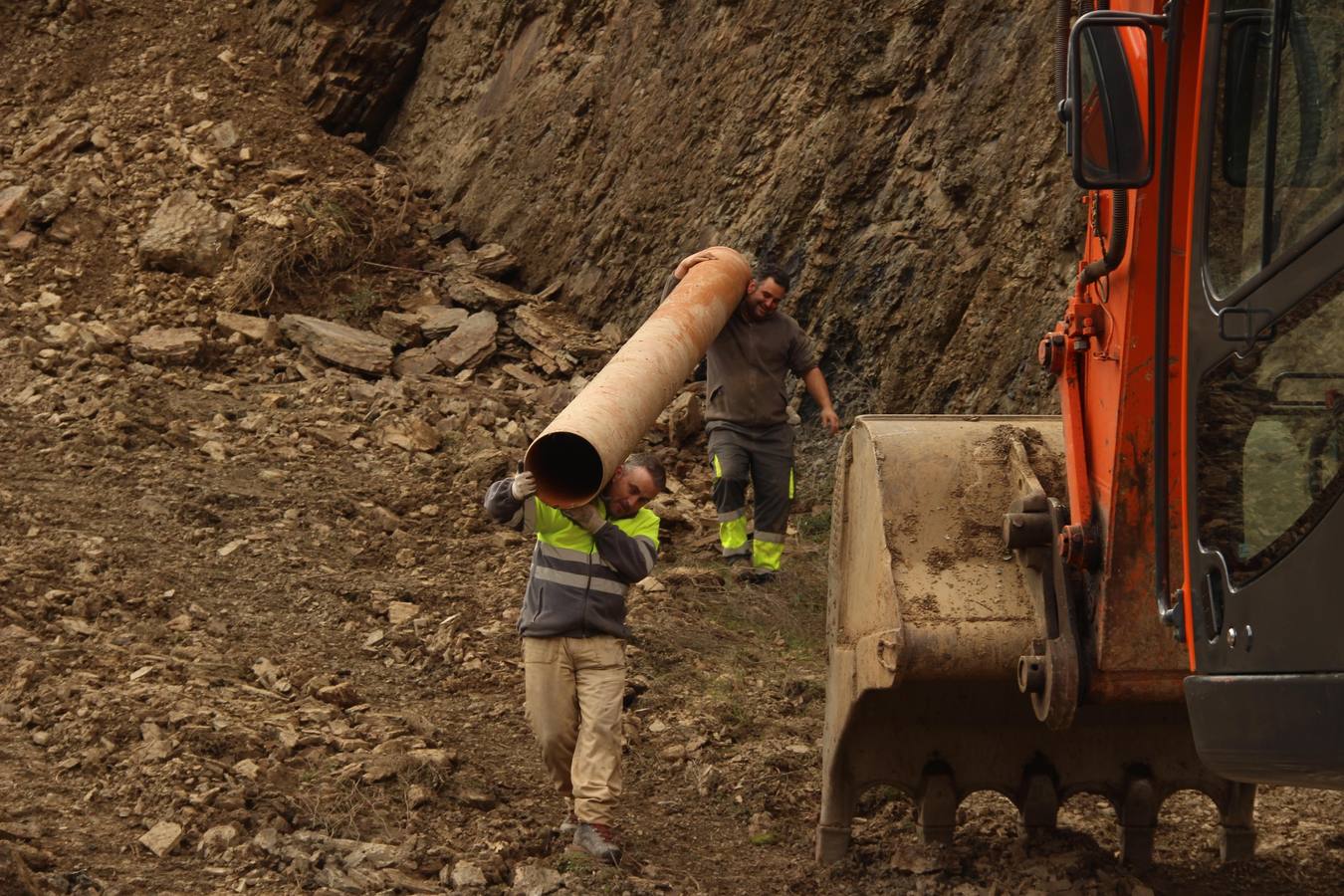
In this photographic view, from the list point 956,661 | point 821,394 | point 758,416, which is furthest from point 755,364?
point 956,661

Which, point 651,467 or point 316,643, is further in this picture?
point 316,643

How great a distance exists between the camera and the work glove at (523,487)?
4.70 metres

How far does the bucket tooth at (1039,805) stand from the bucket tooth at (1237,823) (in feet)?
1.92

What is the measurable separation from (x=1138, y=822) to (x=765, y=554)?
12.1 ft

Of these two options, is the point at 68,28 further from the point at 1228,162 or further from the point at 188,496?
the point at 1228,162

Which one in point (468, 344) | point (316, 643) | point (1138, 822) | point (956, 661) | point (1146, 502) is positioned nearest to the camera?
point (1146, 502)

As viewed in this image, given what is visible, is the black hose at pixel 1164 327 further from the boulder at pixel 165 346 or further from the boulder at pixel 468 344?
the boulder at pixel 165 346

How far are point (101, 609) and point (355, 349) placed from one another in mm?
3746

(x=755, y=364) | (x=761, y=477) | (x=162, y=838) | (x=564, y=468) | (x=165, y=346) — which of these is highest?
(x=165, y=346)

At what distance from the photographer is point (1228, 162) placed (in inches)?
122

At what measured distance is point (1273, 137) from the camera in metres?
2.96

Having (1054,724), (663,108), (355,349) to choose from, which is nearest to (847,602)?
(1054,724)

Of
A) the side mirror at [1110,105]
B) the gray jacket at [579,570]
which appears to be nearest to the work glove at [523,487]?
the gray jacket at [579,570]

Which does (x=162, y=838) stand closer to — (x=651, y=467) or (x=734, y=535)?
(x=651, y=467)
